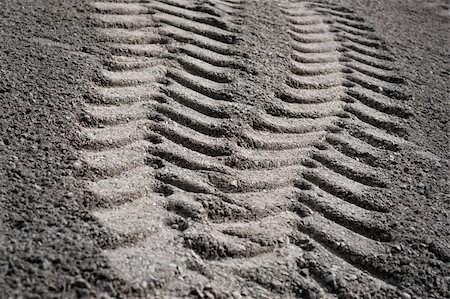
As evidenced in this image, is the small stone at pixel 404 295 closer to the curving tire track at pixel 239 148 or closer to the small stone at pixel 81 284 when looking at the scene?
the curving tire track at pixel 239 148

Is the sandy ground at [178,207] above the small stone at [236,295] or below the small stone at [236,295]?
above

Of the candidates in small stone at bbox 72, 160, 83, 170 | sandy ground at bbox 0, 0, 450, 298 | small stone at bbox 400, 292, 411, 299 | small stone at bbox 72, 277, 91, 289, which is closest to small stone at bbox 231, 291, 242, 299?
sandy ground at bbox 0, 0, 450, 298

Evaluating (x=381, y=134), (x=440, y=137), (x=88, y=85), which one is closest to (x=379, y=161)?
(x=381, y=134)

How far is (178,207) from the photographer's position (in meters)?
1.94

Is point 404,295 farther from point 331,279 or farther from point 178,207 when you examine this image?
point 178,207

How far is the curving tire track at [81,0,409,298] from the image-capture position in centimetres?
180

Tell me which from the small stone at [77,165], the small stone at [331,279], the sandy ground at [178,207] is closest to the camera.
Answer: the sandy ground at [178,207]

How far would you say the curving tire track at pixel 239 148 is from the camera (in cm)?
180

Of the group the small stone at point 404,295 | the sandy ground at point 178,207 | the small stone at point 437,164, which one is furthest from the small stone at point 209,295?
the small stone at point 437,164

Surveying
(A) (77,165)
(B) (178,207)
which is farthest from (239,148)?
(A) (77,165)

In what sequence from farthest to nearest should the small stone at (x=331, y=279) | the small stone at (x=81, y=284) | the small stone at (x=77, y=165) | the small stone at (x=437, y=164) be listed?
the small stone at (x=437, y=164) < the small stone at (x=77, y=165) < the small stone at (x=331, y=279) < the small stone at (x=81, y=284)

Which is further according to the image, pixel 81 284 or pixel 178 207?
pixel 178 207

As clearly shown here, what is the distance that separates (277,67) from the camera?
9.16 ft

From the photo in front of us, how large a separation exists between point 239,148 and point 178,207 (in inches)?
17.9
